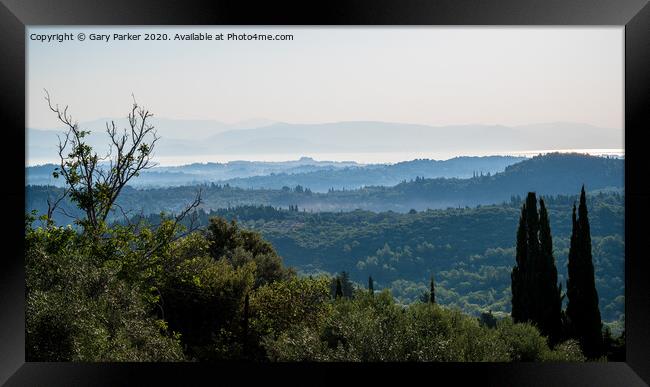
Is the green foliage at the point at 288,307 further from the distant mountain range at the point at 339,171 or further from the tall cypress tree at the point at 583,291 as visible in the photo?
the distant mountain range at the point at 339,171

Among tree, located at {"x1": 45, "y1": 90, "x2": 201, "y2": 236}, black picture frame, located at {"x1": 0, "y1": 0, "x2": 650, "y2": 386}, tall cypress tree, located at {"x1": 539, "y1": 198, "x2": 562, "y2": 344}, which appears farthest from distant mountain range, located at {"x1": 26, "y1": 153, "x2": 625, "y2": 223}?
black picture frame, located at {"x1": 0, "y1": 0, "x2": 650, "y2": 386}

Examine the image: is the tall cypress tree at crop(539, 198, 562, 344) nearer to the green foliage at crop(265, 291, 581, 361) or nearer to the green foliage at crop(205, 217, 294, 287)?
the green foliage at crop(265, 291, 581, 361)

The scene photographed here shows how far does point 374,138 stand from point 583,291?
9.00 metres

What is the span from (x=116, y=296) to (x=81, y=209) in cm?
338

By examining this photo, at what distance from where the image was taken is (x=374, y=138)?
76.3 feet

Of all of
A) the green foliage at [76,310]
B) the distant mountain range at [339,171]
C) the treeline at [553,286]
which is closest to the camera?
the green foliage at [76,310]

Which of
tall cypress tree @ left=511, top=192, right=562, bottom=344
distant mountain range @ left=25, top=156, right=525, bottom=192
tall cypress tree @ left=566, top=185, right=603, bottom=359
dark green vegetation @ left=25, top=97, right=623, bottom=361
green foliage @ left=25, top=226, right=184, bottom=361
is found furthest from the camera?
distant mountain range @ left=25, top=156, right=525, bottom=192

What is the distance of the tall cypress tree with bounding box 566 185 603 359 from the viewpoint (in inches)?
636

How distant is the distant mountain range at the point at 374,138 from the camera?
67.5 feet

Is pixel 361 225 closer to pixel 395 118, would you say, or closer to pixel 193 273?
pixel 395 118

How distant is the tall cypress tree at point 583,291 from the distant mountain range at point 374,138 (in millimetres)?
5351

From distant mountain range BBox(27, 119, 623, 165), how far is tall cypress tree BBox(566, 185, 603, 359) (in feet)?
17.6

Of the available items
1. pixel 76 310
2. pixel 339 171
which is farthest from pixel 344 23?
pixel 339 171

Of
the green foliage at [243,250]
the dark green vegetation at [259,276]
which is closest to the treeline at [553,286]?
the dark green vegetation at [259,276]
